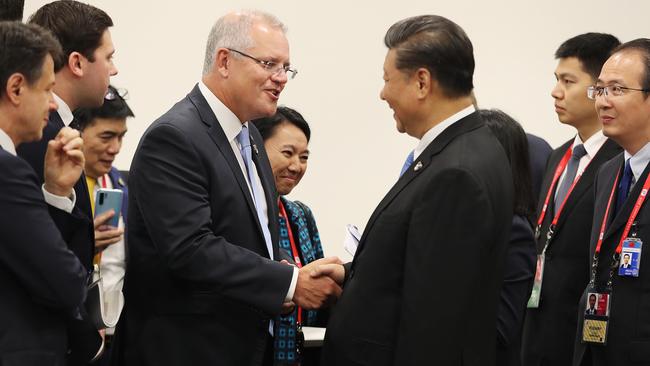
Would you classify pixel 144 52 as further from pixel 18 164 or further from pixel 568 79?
pixel 18 164

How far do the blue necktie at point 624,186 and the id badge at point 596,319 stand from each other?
38cm

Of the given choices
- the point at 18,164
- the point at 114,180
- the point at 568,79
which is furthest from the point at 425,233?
the point at 568,79

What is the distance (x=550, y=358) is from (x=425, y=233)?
1831 mm

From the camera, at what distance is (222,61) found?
3.06m

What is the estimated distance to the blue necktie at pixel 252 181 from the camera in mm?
3002

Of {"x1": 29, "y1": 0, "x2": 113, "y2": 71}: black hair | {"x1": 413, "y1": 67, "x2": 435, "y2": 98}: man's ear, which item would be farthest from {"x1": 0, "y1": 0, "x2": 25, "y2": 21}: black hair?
{"x1": 413, "y1": 67, "x2": 435, "y2": 98}: man's ear

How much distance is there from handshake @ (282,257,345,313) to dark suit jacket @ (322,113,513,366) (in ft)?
0.54

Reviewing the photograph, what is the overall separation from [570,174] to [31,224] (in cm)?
287

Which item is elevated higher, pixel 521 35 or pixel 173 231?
pixel 521 35

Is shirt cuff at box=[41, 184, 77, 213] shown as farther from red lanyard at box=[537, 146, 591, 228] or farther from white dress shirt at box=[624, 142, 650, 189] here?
red lanyard at box=[537, 146, 591, 228]

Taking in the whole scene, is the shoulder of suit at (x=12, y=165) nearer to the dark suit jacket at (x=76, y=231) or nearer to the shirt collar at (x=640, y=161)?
the dark suit jacket at (x=76, y=231)

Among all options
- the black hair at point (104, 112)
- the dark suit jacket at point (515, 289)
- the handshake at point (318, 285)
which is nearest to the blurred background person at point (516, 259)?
the dark suit jacket at point (515, 289)

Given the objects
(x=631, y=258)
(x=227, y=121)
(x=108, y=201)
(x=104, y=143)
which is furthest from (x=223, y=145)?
(x=631, y=258)

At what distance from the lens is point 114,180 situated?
421 centimetres
